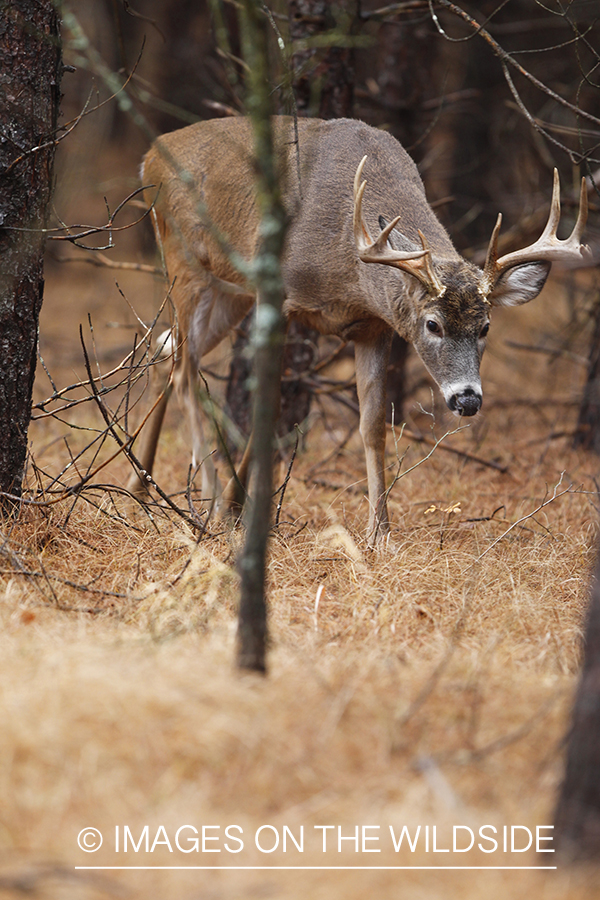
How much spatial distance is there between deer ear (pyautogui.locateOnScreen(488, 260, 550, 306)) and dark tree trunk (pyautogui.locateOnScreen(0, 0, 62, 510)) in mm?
2260

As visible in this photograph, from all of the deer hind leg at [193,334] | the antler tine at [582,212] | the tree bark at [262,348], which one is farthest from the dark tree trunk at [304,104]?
the tree bark at [262,348]

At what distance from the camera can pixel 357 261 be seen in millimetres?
4844

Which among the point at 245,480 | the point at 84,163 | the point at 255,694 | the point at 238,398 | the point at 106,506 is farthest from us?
the point at 238,398

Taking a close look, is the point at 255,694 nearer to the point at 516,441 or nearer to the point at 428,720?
the point at 428,720

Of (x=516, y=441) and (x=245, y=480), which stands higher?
(x=516, y=441)

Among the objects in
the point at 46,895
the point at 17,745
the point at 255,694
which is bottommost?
the point at 46,895

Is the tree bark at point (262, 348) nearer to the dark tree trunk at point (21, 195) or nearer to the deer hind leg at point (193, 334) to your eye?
the dark tree trunk at point (21, 195)

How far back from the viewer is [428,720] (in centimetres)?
264

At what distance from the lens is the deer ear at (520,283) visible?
4.73 metres

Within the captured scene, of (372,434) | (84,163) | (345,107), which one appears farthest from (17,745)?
(345,107)

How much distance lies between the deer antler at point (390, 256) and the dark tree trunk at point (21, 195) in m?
1.44

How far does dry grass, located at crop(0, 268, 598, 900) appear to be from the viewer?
2229 mm

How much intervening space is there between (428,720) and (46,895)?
112 centimetres

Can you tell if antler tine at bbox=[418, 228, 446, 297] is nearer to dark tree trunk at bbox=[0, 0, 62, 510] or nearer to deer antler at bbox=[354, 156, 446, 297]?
deer antler at bbox=[354, 156, 446, 297]
